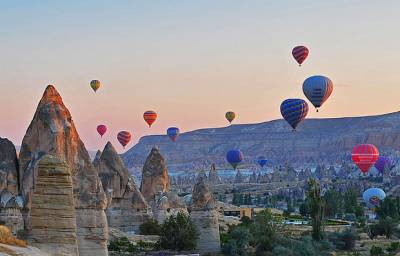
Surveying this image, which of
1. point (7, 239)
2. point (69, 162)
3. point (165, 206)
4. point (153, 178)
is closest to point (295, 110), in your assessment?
point (153, 178)

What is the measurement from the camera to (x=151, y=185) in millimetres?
34250

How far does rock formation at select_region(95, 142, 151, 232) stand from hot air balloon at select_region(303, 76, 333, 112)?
66.6 ft

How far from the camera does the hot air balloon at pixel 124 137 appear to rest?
68.2m

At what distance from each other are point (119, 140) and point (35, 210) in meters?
56.7

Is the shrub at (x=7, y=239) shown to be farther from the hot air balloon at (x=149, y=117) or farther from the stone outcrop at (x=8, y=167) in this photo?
the hot air balloon at (x=149, y=117)

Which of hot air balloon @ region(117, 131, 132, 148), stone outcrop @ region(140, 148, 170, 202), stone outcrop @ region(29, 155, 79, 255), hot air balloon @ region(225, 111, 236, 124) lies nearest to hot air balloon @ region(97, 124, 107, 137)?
hot air balloon @ region(117, 131, 132, 148)

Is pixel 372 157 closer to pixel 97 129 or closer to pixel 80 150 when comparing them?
pixel 97 129

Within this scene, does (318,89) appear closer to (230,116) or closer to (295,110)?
(295,110)

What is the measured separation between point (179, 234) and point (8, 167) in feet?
20.9

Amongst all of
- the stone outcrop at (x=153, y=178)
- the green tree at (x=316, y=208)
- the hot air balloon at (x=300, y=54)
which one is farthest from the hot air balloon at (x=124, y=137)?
the green tree at (x=316, y=208)

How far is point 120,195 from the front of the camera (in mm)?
28938

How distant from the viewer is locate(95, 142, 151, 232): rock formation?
28828 mm

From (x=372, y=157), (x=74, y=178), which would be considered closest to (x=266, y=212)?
(x=74, y=178)

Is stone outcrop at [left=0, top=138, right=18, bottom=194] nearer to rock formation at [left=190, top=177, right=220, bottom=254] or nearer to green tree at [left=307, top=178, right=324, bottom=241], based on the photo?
rock formation at [left=190, top=177, right=220, bottom=254]
